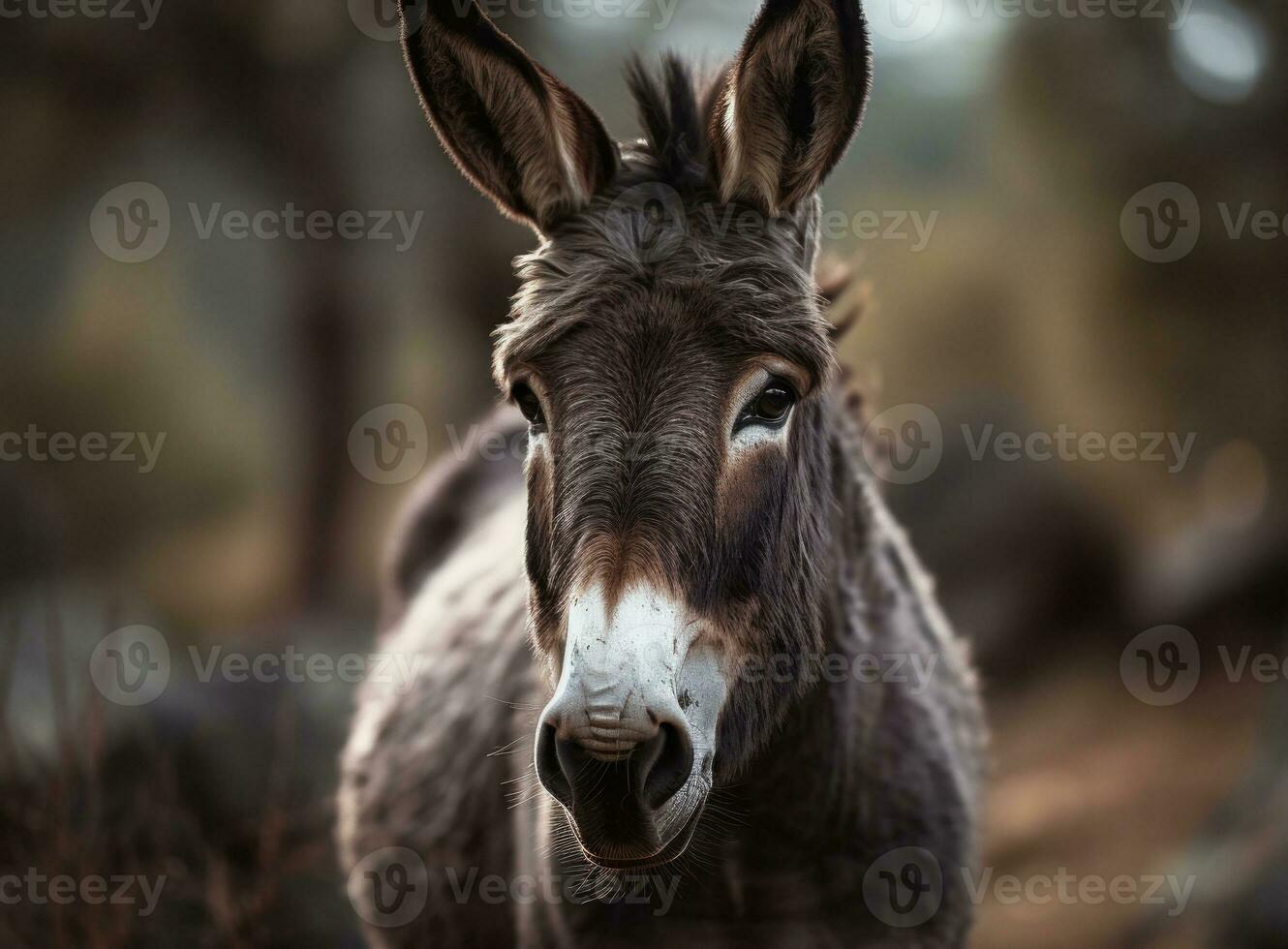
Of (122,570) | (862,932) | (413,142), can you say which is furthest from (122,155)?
(862,932)

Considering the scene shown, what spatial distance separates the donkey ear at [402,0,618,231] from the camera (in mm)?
2191

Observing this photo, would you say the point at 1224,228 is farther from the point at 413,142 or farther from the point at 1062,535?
the point at 413,142

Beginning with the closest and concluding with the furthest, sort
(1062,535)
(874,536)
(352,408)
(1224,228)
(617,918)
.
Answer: (617,918)
(874,536)
(1224,228)
(1062,535)
(352,408)

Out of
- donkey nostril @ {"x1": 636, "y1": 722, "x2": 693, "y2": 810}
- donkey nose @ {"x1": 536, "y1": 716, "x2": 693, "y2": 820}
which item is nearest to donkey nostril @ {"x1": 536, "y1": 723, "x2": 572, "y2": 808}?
donkey nose @ {"x1": 536, "y1": 716, "x2": 693, "y2": 820}

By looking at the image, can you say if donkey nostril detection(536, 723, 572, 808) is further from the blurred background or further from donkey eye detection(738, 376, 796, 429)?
the blurred background

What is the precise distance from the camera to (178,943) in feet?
15.9

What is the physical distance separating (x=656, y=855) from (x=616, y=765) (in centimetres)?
26

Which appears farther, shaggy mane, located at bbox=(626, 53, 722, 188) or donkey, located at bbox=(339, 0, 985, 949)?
shaggy mane, located at bbox=(626, 53, 722, 188)

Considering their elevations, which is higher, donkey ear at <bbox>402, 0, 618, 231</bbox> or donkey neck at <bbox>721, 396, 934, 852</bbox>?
donkey ear at <bbox>402, 0, 618, 231</bbox>

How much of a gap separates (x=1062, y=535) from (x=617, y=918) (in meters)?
7.40

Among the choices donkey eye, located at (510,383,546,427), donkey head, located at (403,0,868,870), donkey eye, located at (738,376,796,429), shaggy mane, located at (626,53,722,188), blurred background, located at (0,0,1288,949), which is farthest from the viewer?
blurred background, located at (0,0,1288,949)

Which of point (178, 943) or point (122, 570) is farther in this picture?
point (122, 570)

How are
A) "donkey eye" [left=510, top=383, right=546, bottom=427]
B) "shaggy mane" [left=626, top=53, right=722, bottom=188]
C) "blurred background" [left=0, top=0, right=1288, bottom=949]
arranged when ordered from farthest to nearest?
"blurred background" [left=0, top=0, right=1288, bottom=949]
"shaggy mane" [left=626, top=53, right=722, bottom=188]
"donkey eye" [left=510, top=383, right=546, bottom=427]

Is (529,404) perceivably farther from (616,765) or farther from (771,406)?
(616,765)
